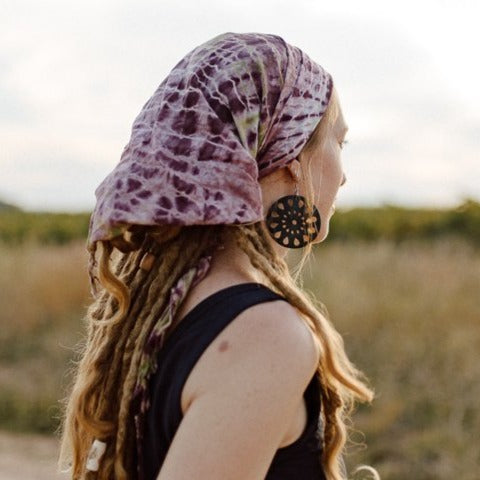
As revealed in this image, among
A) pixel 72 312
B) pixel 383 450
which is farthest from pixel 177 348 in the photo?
pixel 72 312

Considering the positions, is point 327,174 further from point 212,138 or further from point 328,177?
point 212,138

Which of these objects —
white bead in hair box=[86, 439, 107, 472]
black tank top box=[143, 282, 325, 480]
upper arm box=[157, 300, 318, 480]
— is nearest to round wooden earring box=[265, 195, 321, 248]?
black tank top box=[143, 282, 325, 480]

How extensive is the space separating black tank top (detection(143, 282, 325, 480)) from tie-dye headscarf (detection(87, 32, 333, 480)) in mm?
36

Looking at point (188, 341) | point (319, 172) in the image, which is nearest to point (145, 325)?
point (188, 341)

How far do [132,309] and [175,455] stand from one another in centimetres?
41

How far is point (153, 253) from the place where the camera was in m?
1.85

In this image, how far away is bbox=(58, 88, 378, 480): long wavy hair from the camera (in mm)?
1779

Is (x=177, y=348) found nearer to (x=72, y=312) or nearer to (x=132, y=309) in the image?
(x=132, y=309)

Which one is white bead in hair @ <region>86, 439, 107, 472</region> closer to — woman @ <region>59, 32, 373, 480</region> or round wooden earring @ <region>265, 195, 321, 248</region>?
woman @ <region>59, 32, 373, 480</region>

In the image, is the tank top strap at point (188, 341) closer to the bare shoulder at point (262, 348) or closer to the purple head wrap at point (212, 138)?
the bare shoulder at point (262, 348)

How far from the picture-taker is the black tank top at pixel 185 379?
62.6 inches

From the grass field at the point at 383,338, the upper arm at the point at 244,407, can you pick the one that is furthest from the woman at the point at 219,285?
the grass field at the point at 383,338

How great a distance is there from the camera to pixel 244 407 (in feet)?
4.93

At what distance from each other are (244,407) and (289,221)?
434 millimetres
